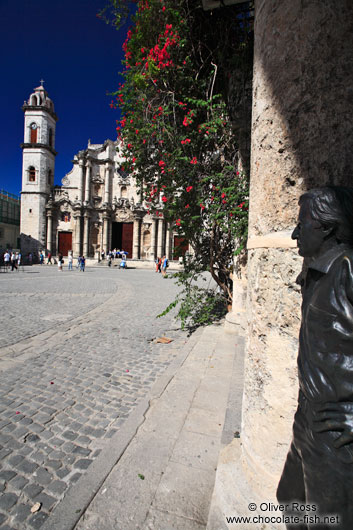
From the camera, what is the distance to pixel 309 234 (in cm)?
107

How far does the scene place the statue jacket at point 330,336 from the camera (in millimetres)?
904

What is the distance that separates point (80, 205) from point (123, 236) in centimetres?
655

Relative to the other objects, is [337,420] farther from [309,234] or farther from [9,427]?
[9,427]

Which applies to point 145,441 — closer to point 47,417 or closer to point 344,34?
point 47,417

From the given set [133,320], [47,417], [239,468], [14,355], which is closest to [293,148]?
[239,468]

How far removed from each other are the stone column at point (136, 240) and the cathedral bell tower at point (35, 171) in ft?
36.0

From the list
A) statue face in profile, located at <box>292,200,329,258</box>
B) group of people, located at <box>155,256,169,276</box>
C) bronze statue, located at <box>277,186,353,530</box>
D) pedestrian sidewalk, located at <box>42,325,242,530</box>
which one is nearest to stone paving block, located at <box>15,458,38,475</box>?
pedestrian sidewalk, located at <box>42,325,242,530</box>

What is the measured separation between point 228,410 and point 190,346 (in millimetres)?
2234

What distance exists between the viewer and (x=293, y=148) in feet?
4.46

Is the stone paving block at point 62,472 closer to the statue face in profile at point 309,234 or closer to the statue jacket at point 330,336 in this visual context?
the statue jacket at point 330,336

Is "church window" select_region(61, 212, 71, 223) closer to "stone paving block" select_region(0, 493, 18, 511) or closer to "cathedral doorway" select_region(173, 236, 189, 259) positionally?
"cathedral doorway" select_region(173, 236, 189, 259)

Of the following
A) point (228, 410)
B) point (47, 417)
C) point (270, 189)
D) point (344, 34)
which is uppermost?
point (344, 34)

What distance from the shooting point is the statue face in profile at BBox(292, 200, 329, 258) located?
1041 millimetres

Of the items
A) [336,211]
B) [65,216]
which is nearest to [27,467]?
[336,211]
